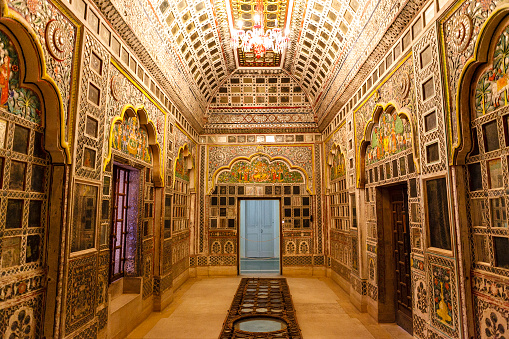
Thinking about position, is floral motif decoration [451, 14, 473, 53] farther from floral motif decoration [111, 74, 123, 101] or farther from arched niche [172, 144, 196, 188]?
arched niche [172, 144, 196, 188]

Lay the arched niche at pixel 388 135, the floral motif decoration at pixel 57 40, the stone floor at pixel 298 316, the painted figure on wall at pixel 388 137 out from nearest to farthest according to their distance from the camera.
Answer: the floral motif decoration at pixel 57 40
the arched niche at pixel 388 135
the painted figure on wall at pixel 388 137
the stone floor at pixel 298 316

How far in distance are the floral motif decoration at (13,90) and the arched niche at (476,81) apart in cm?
461

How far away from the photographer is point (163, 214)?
7.43 metres

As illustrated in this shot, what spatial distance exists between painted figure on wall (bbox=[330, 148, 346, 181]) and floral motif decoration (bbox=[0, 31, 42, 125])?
271 inches

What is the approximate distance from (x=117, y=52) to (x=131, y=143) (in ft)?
5.13

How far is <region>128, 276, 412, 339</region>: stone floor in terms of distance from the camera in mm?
5652

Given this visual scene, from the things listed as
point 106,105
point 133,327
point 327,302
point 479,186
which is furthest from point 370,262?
point 106,105

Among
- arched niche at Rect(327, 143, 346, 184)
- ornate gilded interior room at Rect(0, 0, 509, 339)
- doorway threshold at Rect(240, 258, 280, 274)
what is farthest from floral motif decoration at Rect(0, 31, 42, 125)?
doorway threshold at Rect(240, 258, 280, 274)

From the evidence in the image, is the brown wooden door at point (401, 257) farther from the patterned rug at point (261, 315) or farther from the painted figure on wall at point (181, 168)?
the painted figure on wall at point (181, 168)

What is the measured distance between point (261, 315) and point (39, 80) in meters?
5.11

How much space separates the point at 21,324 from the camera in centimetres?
333

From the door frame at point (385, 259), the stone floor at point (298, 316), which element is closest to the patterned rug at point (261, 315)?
the stone floor at point (298, 316)

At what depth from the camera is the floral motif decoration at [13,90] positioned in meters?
3.16

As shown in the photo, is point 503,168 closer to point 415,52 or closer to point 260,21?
point 415,52
